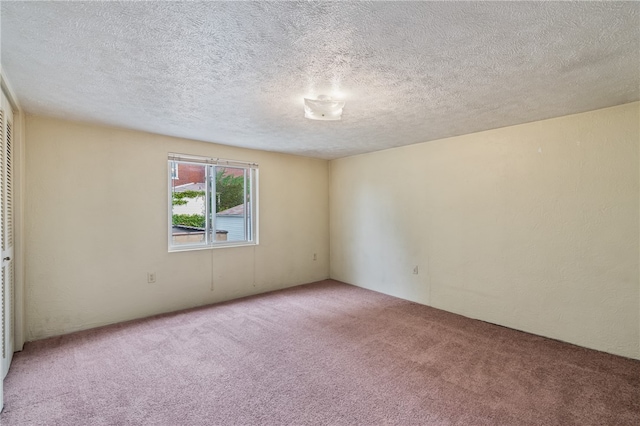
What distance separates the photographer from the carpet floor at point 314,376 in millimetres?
1920

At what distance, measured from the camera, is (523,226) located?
323cm

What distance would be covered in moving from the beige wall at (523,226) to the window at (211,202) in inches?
74.4

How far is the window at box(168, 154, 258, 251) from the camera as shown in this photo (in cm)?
394

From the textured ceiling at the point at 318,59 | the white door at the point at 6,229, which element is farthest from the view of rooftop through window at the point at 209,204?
the white door at the point at 6,229

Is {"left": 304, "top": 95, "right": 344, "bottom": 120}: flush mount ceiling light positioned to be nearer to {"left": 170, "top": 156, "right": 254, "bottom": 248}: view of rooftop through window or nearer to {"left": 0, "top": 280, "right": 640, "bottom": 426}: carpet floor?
{"left": 0, "top": 280, "right": 640, "bottom": 426}: carpet floor

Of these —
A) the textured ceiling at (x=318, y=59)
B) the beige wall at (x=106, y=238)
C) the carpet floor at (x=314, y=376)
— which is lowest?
the carpet floor at (x=314, y=376)

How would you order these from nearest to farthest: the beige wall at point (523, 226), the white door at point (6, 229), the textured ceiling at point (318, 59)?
the textured ceiling at point (318, 59)
the white door at point (6, 229)
the beige wall at point (523, 226)

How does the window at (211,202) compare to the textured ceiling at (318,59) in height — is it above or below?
below

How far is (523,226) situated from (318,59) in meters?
2.78

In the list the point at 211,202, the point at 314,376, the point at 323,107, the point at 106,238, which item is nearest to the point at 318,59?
the point at 323,107

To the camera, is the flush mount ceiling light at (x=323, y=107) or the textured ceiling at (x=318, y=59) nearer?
the textured ceiling at (x=318, y=59)

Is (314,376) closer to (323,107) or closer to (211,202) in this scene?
(323,107)

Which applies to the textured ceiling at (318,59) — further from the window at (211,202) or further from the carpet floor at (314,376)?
the carpet floor at (314,376)

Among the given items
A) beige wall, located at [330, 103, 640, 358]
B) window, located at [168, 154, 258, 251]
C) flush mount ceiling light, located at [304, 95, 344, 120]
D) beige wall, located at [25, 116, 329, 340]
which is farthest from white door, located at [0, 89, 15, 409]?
beige wall, located at [330, 103, 640, 358]
